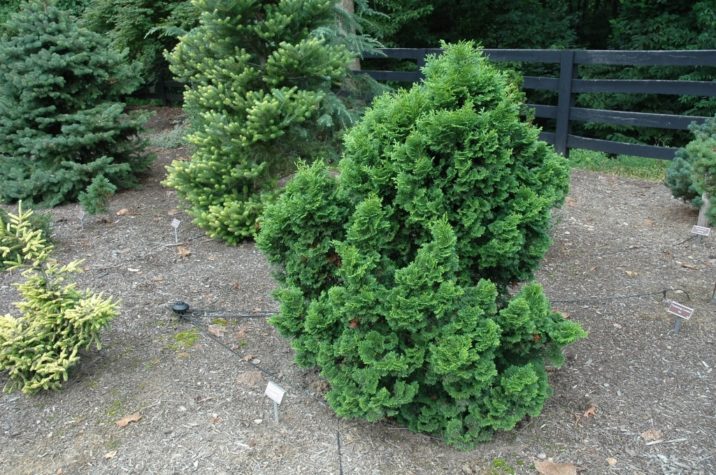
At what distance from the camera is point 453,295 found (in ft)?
8.09

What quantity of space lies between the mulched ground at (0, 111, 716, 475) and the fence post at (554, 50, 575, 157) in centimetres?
382

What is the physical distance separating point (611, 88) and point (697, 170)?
3474mm

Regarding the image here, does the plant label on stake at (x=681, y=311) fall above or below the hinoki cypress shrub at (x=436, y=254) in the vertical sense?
below

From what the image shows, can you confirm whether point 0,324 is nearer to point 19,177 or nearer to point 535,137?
point 535,137

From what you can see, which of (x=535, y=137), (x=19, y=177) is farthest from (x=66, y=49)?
(x=535, y=137)

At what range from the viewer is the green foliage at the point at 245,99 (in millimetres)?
5078

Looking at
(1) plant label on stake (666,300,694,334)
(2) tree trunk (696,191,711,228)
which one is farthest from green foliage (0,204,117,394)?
(2) tree trunk (696,191,711,228)

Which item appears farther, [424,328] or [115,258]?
[115,258]

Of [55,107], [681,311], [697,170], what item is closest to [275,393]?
[681,311]

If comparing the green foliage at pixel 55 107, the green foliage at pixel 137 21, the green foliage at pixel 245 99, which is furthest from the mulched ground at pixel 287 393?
the green foliage at pixel 137 21

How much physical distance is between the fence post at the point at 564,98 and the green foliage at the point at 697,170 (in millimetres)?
2584

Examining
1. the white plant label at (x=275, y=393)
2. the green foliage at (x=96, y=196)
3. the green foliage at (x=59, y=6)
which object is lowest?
the white plant label at (x=275, y=393)

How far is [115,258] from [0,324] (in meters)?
1.88

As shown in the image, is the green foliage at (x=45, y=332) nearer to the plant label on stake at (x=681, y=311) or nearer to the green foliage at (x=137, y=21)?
the plant label on stake at (x=681, y=311)
